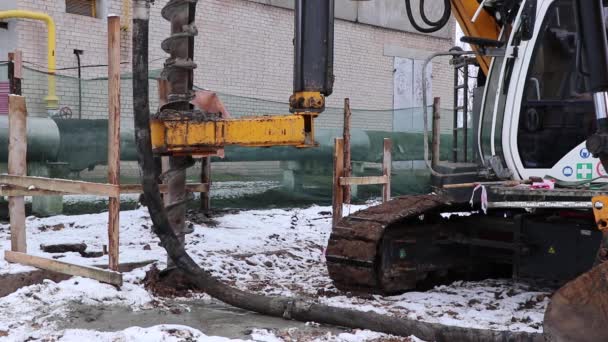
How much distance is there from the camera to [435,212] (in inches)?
252

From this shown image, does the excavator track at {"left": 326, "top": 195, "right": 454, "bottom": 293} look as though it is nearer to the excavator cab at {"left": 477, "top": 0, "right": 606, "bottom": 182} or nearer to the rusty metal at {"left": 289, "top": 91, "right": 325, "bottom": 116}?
the excavator cab at {"left": 477, "top": 0, "right": 606, "bottom": 182}

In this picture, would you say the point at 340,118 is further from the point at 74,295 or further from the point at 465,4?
the point at 74,295

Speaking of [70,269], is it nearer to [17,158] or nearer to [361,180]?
[17,158]

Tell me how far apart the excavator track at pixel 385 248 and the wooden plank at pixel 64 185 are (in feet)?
5.66

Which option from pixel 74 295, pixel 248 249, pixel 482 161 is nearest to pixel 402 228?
pixel 482 161

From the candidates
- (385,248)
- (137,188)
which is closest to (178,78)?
(137,188)

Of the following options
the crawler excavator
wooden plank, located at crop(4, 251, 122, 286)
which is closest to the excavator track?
the crawler excavator

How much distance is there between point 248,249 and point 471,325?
→ 3.15 metres

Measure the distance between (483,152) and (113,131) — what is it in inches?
112

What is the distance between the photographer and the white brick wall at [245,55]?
1196cm

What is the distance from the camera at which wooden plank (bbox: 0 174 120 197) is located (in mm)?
5457

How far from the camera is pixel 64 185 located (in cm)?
571

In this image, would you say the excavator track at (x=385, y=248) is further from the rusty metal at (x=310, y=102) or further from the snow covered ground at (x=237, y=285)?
the rusty metal at (x=310, y=102)

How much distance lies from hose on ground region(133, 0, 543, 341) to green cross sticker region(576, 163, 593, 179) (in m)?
1.44
